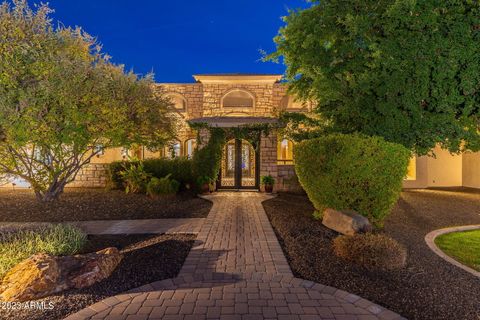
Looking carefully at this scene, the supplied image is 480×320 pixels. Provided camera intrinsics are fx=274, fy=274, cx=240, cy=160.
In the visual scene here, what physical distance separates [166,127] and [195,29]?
405 ft

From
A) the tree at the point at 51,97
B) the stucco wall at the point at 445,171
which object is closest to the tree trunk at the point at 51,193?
the tree at the point at 51,97

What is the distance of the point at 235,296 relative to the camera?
3.51 m

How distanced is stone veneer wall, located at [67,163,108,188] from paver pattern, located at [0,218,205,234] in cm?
740

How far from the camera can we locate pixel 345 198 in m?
6.79

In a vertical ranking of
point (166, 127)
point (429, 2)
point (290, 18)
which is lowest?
point (166, 127)

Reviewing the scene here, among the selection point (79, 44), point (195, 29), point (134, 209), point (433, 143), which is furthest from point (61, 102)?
point (195, 29)

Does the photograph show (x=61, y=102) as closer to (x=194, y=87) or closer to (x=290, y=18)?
(x=290, y=18)

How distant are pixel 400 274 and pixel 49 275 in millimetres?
4981

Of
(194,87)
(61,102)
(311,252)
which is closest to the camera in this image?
(311,252)

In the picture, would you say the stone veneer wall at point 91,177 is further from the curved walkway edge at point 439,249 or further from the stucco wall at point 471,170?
the stucco wall at point 471,170

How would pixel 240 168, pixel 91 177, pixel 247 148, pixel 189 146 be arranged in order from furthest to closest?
pixel 189 146, pixel 91 177, pixel 247 148, pixel 240 168

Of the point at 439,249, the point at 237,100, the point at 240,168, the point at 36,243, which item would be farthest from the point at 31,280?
the point at 237,100

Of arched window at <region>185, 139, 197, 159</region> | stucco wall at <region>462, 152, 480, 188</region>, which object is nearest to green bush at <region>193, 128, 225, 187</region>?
arched window at <region>185, 139, 197, 159</region>

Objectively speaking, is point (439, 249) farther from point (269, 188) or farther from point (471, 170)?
point (471, 170)
